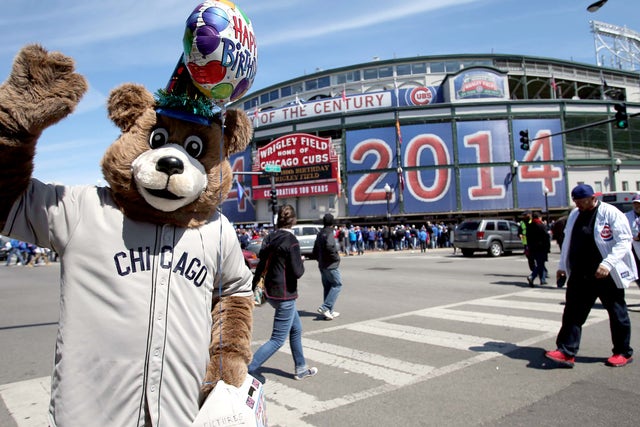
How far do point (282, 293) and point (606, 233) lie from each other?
3535mm

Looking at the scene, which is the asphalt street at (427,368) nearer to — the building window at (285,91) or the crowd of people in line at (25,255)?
the crowd of people in line at (25,255)

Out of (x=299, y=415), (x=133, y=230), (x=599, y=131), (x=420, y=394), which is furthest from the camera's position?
(x=599, y=131)

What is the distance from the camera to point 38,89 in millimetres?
1733

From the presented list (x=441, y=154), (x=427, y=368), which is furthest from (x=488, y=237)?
(x=427, y=368)

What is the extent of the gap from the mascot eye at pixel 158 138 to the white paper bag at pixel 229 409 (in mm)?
1159

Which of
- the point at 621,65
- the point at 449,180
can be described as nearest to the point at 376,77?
the point at 449,180

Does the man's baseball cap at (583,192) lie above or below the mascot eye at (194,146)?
below

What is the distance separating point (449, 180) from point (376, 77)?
1515 cm

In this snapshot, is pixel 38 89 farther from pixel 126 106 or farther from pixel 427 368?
pixel 427 368

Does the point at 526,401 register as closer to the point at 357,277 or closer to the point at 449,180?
the point at 357,277

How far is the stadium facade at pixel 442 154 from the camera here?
32.8 metres

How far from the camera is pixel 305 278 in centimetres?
1382

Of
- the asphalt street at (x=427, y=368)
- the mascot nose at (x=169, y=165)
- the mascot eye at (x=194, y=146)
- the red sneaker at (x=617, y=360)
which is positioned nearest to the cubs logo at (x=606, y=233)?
the red sneaker at (x=617, y=360)

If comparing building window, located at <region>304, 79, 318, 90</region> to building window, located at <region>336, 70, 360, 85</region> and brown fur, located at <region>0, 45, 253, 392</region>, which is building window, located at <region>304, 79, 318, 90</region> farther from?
brown fur, located at <region>0, 45, 253, 392</region>
